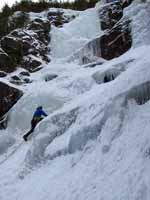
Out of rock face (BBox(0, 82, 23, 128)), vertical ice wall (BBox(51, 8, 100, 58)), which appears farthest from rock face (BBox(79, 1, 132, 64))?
rock face (BBox(0, 82, 23, 128))

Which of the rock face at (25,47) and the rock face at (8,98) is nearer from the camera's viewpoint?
the rock face at (8,98)

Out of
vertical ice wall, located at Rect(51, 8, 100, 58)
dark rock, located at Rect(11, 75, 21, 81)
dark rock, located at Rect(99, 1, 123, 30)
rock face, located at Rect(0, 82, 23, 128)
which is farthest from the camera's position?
vertical ice wall, located at Rect(51, 8, 100, 58)

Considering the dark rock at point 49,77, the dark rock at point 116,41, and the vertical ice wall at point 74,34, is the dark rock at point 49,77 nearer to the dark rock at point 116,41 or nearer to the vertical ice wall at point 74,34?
the dark rock at point 116,41

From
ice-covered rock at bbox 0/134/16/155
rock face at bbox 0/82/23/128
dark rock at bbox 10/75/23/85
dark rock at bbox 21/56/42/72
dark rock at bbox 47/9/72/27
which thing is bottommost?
ice-covered rock at bbox 0/134/16/155

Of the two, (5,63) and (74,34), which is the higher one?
(74,34)

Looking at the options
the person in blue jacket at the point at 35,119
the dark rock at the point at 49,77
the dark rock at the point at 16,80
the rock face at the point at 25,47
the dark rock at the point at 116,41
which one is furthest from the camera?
the rock face at the point at 25,47

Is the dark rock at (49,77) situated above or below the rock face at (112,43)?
below

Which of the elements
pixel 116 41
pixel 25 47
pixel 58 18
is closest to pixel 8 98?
pixel 25 47

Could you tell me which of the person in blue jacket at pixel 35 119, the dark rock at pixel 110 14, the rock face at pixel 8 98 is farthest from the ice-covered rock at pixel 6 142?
the dark rock at pixel 110 14

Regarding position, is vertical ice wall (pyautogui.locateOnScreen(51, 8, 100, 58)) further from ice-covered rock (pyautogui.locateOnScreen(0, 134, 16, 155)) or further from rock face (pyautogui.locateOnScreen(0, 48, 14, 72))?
ice-covered rock (pyautogui.locateOnScreen(0, 134, 16, 155))

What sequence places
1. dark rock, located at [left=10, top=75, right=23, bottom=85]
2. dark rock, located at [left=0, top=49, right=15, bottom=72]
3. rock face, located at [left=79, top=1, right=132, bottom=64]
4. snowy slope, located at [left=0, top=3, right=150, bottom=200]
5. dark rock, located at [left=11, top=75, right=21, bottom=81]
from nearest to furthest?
snowy slope, located at [left=0, top=3, right=150, bottom=200] < rock face, located at [left=79, top=1, right=132, bottom=64] < dark rock, located at [left=10, top=75, right=23, bottom=85] < dark rock, located at [left=11, top=75, right=21, bottom=81] < dark rock, located at [left=0, top=49, right=15, bottom=72]

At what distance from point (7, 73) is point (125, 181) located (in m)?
13.5

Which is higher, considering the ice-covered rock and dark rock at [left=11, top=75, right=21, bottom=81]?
dark rock at [left=11, top=75, right=21, bottom=81]

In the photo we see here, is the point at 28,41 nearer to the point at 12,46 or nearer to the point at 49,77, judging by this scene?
the point at 12,46
